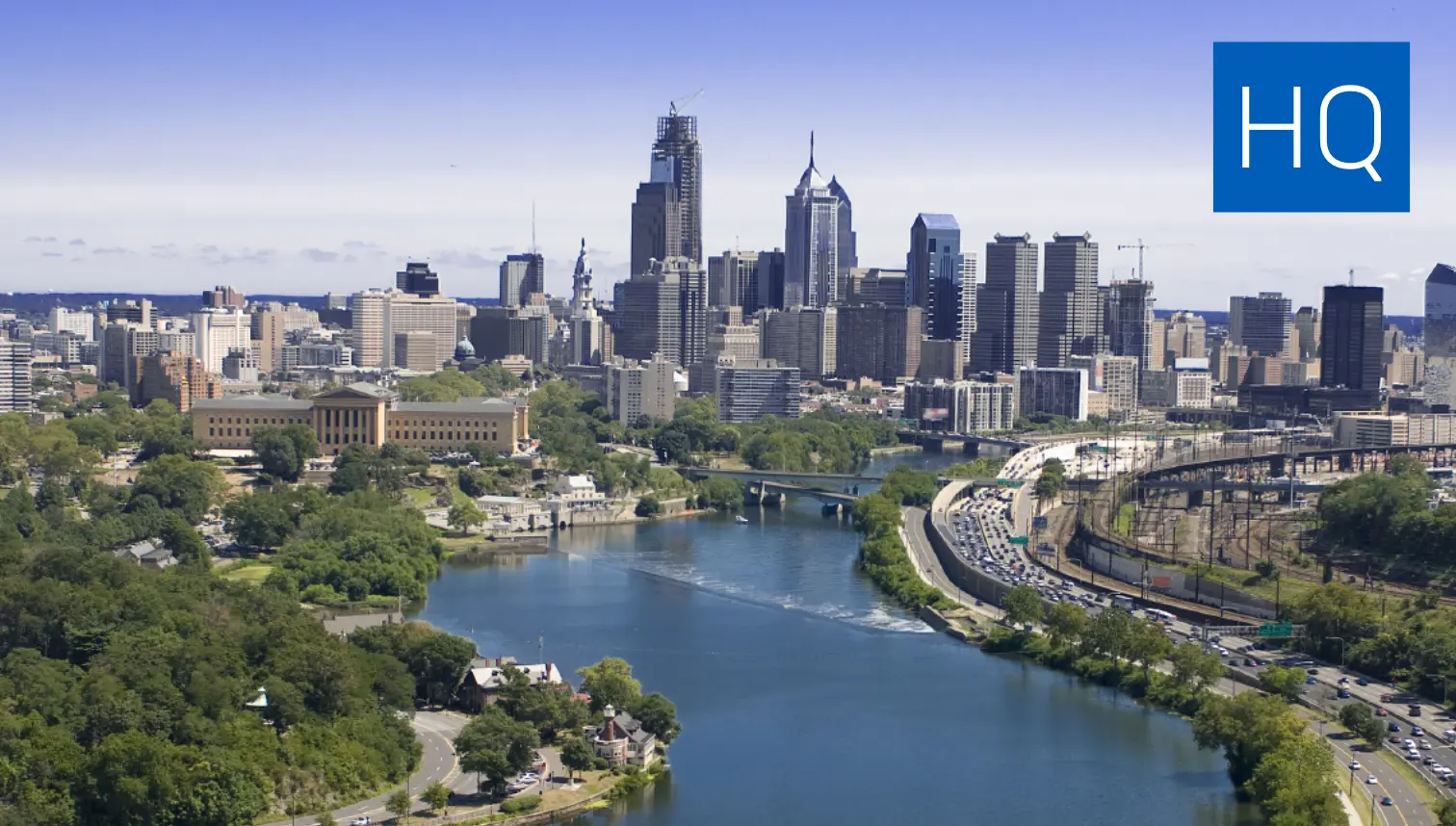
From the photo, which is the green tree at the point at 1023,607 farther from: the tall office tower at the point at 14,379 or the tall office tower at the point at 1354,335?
the tall office tower at the point at 1354,335

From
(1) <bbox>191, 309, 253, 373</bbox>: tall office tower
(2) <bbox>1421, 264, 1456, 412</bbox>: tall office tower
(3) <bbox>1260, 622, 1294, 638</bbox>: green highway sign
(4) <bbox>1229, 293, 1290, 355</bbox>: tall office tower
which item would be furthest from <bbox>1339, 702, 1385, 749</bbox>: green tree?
(4) <bbox>1229, 293, 1290, 355</bbox>: tall office tower

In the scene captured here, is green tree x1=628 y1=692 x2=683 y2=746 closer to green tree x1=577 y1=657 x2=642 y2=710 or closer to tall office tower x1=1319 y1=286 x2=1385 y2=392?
green tree x1=577 y1=657 x2=642 y2=710

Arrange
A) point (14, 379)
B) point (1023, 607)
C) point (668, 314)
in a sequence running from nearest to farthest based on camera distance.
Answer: point (1023, 607) → point (14, 379) → point (668, 314)

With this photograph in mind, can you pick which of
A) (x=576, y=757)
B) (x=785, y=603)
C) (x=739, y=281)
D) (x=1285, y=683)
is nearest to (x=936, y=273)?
(x=739, y=281)

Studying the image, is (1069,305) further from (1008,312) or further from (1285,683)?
(1285,683)

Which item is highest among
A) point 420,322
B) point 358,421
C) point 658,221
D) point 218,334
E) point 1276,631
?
point 658,221

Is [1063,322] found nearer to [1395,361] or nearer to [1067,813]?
[1395,361]

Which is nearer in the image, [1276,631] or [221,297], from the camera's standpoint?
[1276,631]
